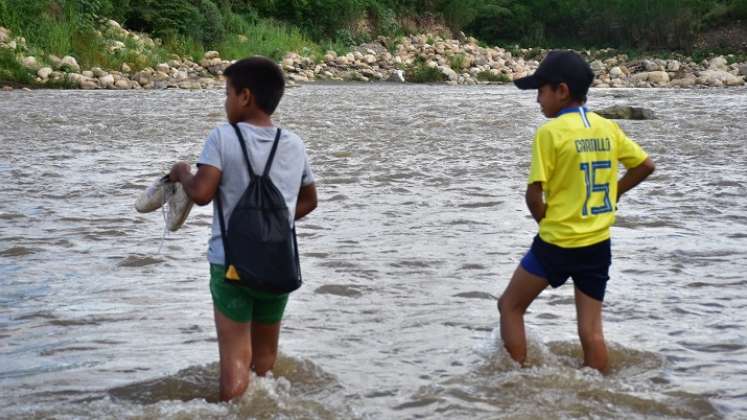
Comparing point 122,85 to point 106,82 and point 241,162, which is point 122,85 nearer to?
point 106,82

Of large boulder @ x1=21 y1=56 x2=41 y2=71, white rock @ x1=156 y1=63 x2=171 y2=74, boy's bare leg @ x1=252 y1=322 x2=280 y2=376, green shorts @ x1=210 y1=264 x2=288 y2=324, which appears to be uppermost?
green shorts @ x1=210 y1=264 x2=288 y2=324

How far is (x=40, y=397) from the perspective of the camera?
475 cm

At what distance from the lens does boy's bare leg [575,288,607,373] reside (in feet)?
15.9

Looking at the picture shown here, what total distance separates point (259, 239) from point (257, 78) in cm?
64

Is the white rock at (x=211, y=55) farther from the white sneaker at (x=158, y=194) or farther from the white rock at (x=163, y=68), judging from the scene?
the white sneaker at (x=158, y=194)

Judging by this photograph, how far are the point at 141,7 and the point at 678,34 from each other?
98.1 ft

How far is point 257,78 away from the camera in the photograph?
4.36 m

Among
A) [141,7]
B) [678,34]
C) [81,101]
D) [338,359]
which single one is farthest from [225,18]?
[338,359]

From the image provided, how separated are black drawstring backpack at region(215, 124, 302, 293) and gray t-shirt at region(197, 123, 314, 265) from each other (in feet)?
0.09

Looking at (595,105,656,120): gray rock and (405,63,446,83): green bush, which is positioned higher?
(595,105,656,120): gray rock

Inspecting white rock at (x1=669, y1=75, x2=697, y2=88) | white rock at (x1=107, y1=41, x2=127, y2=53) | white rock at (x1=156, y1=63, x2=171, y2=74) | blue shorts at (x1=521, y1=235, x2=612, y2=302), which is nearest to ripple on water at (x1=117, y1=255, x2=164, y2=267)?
blue shorts at (x1=521, y1=235, x2=612, y2=302)

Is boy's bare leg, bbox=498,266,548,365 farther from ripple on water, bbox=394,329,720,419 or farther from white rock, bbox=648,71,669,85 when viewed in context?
white rock, bbox=648,71,669,85

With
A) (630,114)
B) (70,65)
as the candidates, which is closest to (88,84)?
(70,65)

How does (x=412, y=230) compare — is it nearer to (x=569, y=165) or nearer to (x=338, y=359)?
(x=338, y=359)
